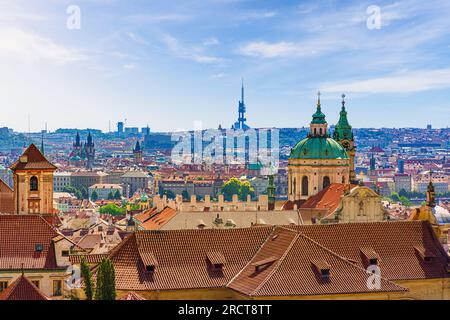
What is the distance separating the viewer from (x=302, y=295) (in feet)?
87.3

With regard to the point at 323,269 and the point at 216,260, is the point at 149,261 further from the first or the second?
the point at 323,269

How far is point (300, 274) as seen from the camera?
2738 centimetres

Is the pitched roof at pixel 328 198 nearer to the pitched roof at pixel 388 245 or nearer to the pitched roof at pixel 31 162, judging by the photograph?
the pitched roof at pixel 31 162

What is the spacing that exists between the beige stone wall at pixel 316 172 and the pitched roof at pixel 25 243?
40.9m

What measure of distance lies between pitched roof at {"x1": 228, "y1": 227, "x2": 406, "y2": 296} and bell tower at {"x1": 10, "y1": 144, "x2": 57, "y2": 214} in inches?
665

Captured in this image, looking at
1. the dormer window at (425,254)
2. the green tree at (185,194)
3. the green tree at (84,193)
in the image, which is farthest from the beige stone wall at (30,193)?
the green tree at (84,193)

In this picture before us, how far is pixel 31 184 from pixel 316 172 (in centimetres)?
3269

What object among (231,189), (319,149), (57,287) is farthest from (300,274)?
(231,189)

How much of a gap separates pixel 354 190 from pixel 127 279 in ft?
95.3

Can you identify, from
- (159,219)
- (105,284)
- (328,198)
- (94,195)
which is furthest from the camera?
(94,195)
